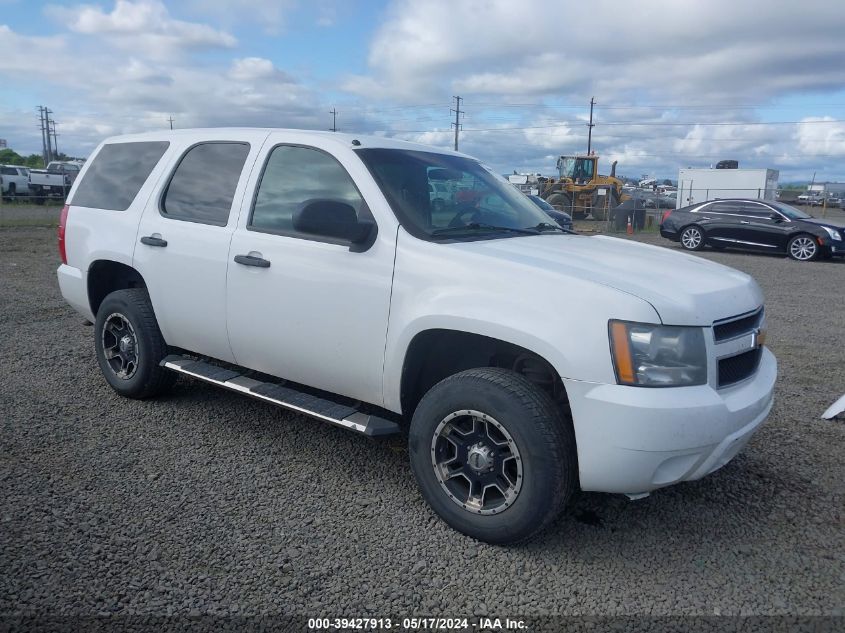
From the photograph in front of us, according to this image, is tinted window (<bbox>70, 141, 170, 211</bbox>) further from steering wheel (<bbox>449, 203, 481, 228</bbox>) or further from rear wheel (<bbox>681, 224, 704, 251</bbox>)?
rear wheel (<bbox>681, 224, 704, 251</bbox>)

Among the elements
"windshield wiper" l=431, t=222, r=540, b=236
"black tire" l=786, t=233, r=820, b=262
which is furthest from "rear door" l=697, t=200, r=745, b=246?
"windshield wiper" l=431, t=222, r=540, b=236

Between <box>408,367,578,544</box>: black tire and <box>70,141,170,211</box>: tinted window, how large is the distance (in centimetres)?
292

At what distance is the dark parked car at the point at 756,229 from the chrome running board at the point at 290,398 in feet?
54.2

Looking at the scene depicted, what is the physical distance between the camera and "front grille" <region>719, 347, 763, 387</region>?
10.6ft

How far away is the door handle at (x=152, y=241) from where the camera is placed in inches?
184

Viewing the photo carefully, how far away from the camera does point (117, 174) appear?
5.29m

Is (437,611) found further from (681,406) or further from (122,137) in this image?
A: (122,137)

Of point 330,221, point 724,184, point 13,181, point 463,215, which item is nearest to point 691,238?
point 463,215

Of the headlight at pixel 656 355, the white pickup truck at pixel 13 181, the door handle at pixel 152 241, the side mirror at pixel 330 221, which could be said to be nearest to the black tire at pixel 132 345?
the door handle at pixel 152 241

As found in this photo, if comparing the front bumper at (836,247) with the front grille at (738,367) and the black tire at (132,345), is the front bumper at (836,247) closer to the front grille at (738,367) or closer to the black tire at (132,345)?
the front grille at (738,367)

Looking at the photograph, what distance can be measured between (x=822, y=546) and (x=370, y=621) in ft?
7.14

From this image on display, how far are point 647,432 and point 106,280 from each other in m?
4.24

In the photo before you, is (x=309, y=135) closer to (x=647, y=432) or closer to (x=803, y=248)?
(x=647, y=432)

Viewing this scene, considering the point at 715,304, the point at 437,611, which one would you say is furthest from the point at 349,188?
the point at 437,611
